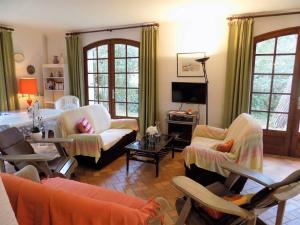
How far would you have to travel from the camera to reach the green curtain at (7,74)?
461cm

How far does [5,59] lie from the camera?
4.64 meters

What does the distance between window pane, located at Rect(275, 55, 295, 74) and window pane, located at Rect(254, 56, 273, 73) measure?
0.34ft

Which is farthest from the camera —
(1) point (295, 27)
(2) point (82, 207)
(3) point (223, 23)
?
(3) point (223, 23)

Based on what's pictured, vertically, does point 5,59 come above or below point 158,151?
above

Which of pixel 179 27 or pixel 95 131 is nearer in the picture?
pixel 95 131

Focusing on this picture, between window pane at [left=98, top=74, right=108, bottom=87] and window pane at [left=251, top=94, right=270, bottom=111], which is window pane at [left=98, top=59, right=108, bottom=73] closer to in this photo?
window pane at [left=98, top=74, right=108, bottom=87]

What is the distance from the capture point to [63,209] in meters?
1.03

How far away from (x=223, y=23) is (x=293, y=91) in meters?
1.65

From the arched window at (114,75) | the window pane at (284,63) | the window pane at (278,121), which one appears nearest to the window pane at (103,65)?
the arched window at (114,75)

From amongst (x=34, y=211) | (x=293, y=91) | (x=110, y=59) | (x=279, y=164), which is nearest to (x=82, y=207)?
(x=34, y=211)

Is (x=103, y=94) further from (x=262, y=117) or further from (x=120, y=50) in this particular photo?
(x=262, y=117)

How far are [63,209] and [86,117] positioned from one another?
277 centimetres

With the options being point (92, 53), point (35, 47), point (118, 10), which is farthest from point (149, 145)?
point (35, 47)

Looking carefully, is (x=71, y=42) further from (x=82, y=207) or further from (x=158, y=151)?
(x=82, y=207)
